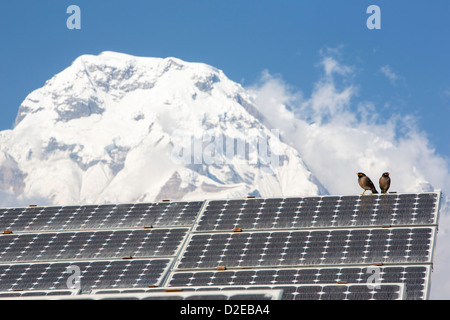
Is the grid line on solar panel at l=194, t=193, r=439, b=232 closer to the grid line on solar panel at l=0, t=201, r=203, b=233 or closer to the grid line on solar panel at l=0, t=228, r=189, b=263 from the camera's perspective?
the grid line on solar panel at l=0, t=201, r=203, b=233

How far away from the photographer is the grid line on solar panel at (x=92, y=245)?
1932 inches

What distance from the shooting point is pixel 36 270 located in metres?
A: 47.9

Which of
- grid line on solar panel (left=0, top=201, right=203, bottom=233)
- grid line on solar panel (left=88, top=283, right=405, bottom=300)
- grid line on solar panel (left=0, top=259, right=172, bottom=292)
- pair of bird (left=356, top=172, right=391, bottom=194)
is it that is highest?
pair of bird (left=356, top=172, right=391, bottom=194)

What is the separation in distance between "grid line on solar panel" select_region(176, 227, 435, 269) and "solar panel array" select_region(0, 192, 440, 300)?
0.18ft

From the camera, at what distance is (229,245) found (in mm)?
47562

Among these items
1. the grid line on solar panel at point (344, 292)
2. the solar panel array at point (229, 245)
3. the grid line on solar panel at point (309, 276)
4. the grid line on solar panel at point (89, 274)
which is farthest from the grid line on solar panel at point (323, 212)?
the grid line on solar panel at point (344, 292)

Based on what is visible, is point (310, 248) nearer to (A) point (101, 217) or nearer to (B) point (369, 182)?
(B) point (369, 182)

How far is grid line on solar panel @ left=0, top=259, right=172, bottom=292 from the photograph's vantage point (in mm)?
45188

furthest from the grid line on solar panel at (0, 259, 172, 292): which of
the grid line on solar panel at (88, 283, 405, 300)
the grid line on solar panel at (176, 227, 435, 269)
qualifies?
the grid line on solar panel at (88, 283, 405, 300)

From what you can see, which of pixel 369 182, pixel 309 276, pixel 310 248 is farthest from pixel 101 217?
pixel 369 182

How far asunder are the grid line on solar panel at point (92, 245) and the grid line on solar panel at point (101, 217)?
1061 millimetres

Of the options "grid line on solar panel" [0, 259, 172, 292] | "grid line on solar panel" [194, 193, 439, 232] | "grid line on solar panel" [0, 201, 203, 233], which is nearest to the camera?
"grid line on solar panel" [0, 259, 172, 292]
